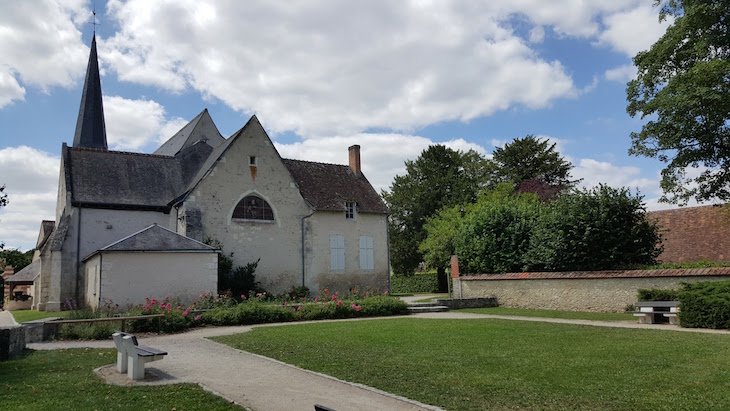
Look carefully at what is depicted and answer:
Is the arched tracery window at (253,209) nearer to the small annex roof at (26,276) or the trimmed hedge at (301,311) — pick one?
the trimmed hedge at (301,311)

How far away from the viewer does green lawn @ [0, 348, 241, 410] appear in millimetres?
5531

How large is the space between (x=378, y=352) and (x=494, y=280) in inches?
500

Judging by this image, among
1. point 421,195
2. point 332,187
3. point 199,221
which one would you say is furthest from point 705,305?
point 421,195

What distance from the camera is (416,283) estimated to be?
38.1 meters

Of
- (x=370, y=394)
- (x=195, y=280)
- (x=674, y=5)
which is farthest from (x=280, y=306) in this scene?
(x=674, y=5)

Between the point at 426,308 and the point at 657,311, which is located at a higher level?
the point at 657,311

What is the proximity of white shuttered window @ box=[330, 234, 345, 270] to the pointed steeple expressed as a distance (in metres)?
15.6

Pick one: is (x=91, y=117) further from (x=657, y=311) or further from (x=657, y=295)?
(x=657, y=311)

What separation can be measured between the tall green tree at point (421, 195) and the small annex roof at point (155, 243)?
21629 mm

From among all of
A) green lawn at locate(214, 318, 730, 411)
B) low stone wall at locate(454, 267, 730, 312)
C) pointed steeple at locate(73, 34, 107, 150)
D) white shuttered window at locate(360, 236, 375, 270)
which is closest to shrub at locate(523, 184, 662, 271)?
low stone wall at locate(454, 267, 730, 312)

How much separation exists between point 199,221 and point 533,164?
29300mm

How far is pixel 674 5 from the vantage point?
21.3 meters

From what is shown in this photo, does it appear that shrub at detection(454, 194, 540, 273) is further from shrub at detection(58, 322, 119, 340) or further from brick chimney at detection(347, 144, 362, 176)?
shrub at detection(58, 322, 119, 340)

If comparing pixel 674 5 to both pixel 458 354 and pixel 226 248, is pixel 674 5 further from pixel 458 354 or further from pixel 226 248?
pixel 226 248
